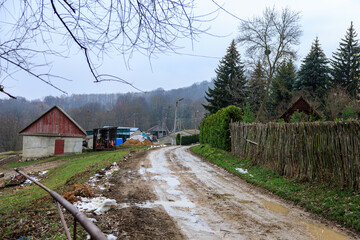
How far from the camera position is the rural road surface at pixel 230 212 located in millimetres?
3861

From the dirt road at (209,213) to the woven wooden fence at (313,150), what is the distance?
1517mm

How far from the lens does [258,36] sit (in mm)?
22359

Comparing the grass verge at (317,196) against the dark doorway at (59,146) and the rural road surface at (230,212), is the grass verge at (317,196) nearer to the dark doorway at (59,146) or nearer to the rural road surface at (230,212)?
the rural road surface at (230,212)

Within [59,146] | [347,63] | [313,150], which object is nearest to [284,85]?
[347,63]

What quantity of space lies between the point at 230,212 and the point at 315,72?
29.7 m

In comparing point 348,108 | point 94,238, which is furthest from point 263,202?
point 348,108

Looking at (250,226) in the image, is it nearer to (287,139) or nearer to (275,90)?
(287,139)

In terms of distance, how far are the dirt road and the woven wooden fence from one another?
152 cm

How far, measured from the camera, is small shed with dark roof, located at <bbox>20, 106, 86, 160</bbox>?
27.5 meters

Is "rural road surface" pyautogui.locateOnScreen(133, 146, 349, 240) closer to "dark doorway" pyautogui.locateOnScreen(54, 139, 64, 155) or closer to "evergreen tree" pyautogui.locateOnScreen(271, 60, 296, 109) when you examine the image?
"dark doorway" pyautogui.locateOnScreen(54, 139, 64, 155)

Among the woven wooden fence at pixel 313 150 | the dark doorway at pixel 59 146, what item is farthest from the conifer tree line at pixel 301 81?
the dark doorway at pixel 59 146

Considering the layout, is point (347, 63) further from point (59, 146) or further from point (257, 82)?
point (59, 146)

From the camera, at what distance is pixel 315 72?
2888 centimetres

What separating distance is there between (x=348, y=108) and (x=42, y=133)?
30.4 m
